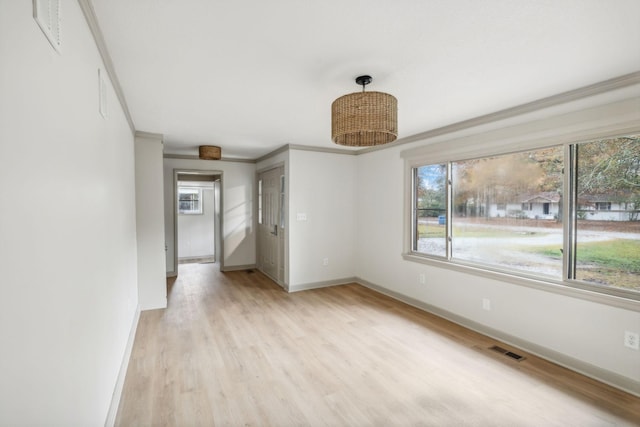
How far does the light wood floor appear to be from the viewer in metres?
2.10

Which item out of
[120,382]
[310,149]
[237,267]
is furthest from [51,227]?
[237,267]

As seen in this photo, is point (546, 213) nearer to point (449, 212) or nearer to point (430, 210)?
point (449, 212)

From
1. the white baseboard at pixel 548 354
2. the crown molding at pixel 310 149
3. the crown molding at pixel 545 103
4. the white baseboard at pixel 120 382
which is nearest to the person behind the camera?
the white baseboard at pixel 120 382

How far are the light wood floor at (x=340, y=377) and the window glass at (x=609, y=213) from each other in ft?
3.01

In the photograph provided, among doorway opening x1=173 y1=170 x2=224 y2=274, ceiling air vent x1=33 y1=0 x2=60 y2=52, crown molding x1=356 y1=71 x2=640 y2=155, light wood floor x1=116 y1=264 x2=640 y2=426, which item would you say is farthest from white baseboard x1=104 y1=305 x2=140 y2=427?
doorway opening x1=173 y1=170 x2=224 y2=274

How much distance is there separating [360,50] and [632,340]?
2.93 meters

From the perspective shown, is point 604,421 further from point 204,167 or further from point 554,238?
point 204,167

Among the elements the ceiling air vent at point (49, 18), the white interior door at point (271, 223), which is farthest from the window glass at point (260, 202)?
the ceiling air vent at point (49, 18)

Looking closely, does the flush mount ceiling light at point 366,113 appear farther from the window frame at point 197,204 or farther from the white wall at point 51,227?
the window frame at point 197,204

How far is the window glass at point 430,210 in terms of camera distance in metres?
4.03

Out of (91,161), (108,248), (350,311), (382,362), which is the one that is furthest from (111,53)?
(350,311)

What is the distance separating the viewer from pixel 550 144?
2.85 meters

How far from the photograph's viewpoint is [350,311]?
4121 millimetres

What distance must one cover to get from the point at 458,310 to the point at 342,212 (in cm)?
246
